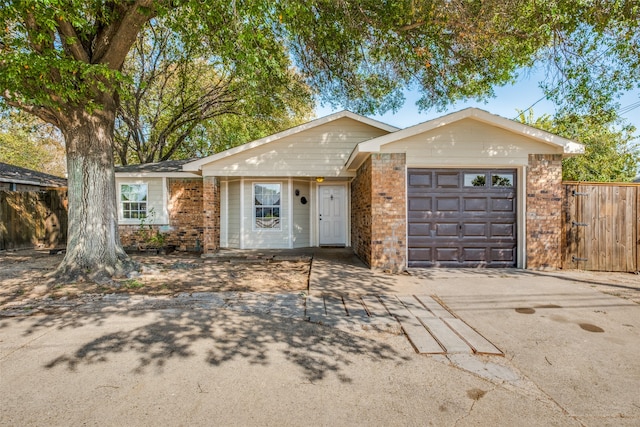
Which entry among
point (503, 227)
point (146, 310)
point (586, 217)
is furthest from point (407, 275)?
point (146, 310)

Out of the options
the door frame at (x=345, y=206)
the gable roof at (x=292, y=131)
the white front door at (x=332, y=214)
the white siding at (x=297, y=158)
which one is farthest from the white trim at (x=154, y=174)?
the white front door at (x=332, y=214)

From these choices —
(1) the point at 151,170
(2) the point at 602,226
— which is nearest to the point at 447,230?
(2) the point at 602,226

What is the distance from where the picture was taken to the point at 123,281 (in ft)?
21.1

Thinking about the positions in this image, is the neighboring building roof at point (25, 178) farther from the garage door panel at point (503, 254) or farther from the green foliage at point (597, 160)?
the green foliage at point (597, 160)

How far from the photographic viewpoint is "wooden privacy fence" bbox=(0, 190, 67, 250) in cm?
1099

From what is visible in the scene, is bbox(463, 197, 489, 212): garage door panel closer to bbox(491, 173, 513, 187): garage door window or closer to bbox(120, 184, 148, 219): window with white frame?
bbox(491, 173, 513, 187): garage door window

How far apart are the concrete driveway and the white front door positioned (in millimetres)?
6900

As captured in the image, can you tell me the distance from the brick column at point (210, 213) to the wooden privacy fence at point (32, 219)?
6786mm

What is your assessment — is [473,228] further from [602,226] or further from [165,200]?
[165,200]

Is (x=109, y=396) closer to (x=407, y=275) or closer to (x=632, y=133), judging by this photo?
(x=407, y=275)

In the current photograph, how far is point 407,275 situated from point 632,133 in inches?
732

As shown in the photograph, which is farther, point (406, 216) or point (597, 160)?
point (597, 160)

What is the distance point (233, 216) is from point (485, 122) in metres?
7.94

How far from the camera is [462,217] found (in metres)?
7.30
